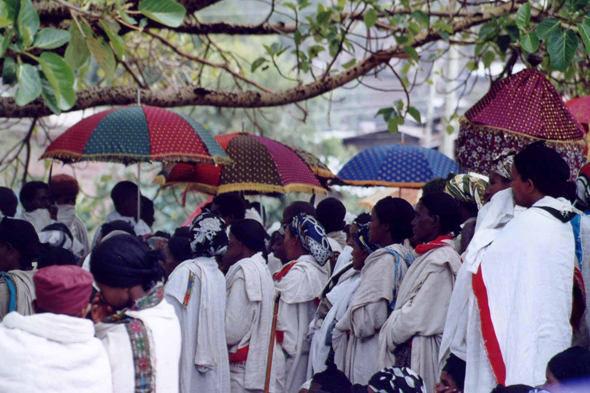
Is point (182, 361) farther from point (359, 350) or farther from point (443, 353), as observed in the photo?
point (443, 353)

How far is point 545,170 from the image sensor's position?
371 centimetres

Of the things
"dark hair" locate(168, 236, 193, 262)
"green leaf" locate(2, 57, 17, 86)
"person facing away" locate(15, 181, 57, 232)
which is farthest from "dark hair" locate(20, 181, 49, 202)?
"green leaf" locate(2, 57, 17, 86)

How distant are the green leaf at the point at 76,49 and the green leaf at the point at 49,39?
633 millimetres

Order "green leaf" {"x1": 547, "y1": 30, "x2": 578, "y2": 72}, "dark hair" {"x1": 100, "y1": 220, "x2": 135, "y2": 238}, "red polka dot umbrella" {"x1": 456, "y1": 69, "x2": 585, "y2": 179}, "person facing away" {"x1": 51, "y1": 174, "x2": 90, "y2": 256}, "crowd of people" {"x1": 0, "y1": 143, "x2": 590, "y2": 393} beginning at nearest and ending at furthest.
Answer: "crowd of people" {"x1": 0, "y1": 143, "x2": 590, "y2": 393} → "green leaf" {"x1": 547, "y1": 30, "x2": 578, "y2": 72} → "red polka dot umbrella" {"x1": 456, "y1": 69, "x2": 585, "y2": 179} → "dark hair" {"x1": 100, "y1": 220, "x2": 135, "y2": 238} → "person facing away" {"x1": 51, "y1": 174, "x2": 90, "y2": 256}

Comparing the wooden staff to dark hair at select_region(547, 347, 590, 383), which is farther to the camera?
the wooden staff

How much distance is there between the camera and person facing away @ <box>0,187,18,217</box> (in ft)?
21.1

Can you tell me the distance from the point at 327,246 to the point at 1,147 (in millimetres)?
14759

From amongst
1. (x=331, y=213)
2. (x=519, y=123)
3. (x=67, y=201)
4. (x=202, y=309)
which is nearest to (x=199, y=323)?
(x=202, y=309)

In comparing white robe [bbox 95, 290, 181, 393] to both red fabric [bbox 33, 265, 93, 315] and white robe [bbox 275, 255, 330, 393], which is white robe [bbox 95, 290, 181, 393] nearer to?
red fabric [bbox 33, 265, 93, 315]

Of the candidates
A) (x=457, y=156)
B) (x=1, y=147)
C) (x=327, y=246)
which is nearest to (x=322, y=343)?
(x=327, y=246)

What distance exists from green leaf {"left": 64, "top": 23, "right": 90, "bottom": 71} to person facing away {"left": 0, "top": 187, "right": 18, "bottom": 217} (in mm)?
2656

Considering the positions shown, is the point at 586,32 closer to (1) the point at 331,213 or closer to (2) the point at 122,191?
(1) the point at 331,213

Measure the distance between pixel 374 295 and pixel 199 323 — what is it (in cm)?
116

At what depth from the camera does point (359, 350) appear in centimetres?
479
